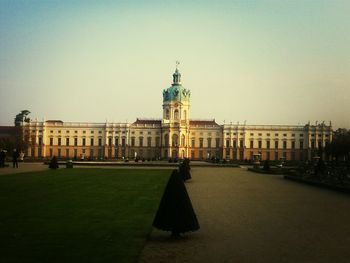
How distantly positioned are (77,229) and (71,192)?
7859 mm

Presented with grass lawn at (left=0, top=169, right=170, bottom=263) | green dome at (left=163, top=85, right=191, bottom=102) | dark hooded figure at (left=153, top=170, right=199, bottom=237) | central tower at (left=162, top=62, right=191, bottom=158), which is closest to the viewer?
grass lawn at (left=0, top=169, right=170, bottom=263)

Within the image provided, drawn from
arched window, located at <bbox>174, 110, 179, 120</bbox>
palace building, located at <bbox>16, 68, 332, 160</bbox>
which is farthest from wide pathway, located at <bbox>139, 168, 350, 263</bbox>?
arched window, located at <bbox>174, 110, 179, 120</bbox>

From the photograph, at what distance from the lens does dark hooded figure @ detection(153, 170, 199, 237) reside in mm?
9430

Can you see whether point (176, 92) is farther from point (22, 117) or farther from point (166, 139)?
point (22, 117)

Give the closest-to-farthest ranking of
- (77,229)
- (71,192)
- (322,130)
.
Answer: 1. (77,229)
2. (71,192)
3. (322,130)

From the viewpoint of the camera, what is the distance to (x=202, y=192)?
784 inches

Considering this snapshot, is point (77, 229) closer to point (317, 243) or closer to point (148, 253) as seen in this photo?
point (148, 253)

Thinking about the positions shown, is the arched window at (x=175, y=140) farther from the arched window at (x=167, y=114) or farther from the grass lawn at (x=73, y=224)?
the grass lawn at (x=73, y=224)

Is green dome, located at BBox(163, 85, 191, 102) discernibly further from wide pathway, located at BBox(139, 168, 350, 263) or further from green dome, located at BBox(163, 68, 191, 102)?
wide pathway, located at BBox(139, 168, 350, 263)

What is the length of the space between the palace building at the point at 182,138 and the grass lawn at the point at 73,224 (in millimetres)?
88324

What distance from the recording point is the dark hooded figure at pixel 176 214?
943 centimetres

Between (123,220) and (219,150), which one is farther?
(219,150)

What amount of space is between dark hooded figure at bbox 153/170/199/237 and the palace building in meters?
95.3

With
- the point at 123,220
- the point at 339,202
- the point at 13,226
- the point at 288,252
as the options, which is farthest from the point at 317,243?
the point at 339,202
